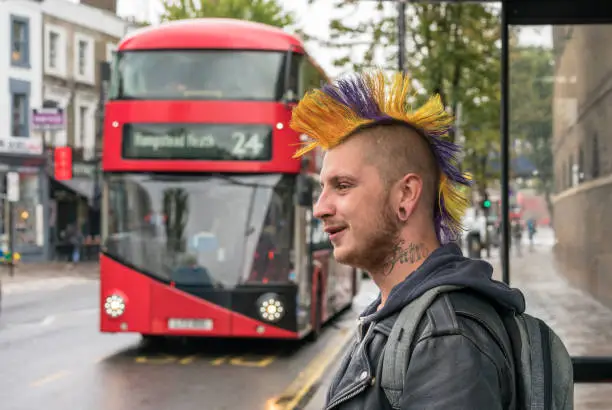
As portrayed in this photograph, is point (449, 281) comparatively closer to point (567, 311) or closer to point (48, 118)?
point (567, 311)

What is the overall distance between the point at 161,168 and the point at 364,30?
12694 millimetres

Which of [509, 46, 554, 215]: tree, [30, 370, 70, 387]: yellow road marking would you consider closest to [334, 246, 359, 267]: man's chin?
[509, 46, 554, 215]: tree

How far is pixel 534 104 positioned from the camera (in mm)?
10352

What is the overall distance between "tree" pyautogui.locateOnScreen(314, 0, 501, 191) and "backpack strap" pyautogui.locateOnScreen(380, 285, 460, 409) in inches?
765

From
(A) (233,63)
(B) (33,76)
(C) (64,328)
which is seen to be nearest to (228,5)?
(B) (33,76)

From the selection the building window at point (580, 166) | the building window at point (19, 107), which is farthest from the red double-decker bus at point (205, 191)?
the building window at point (19, 107)

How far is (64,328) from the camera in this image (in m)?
18.6

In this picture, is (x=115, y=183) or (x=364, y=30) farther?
(x=364, y=30)

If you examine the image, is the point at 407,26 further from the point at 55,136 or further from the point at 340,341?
the point at 55,136

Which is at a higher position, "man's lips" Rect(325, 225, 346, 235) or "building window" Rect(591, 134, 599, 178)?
"building window" Rect(591, 134, 599, 178)

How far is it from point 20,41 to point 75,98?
3.85 m

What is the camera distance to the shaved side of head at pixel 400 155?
2.01 metres

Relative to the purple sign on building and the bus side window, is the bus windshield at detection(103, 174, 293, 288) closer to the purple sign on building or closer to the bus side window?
the bus side window

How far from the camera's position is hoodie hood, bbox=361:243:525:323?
6.25ft
